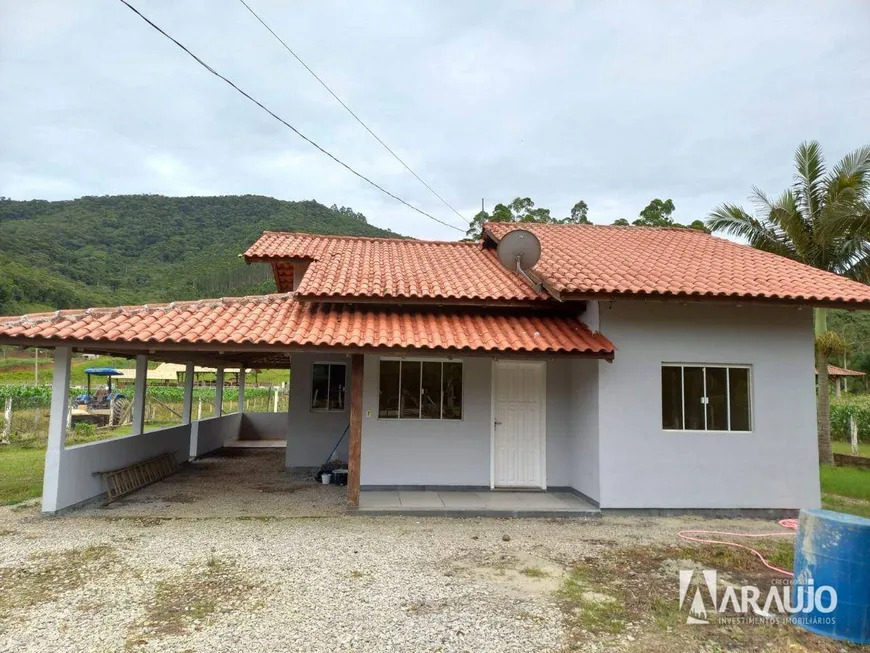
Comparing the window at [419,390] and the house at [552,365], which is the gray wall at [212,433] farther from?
the window at [419,390]

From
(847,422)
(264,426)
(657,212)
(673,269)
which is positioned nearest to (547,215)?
(657,212)

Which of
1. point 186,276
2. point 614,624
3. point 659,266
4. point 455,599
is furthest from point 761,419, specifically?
point 186,276

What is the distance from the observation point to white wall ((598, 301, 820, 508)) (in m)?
8.39

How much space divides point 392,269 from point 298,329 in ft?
9.92

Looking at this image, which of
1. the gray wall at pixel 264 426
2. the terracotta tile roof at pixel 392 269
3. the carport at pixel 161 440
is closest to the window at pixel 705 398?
the terracotta tile roof at pixel 392 269

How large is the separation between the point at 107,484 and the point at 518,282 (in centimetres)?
778

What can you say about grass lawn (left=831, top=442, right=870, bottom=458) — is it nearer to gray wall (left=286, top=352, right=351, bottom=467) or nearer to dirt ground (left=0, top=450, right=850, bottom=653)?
dirt ground (left=0, top=450, right=850, bottom=653)

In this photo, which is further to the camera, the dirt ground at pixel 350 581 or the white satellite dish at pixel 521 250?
the white satellite dish at pixel 521 250

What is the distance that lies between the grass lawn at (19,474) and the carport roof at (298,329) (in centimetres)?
337

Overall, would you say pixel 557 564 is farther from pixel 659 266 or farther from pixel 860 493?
pixel 860 493

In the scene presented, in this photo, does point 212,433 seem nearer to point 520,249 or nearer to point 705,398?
point 520,249

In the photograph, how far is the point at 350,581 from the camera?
554 centimetres

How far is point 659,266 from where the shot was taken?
9.66m

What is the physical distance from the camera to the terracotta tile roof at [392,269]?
9.23m
